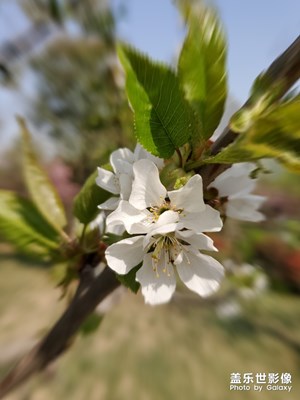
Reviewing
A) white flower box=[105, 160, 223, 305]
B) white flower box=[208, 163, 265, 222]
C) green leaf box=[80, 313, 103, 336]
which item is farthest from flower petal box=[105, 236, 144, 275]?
green leaf box=[80, 313, 103, 336]

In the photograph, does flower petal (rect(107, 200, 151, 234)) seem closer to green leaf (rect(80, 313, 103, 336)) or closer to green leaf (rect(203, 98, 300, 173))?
green leaf (rect(203, 98, 300, 173))

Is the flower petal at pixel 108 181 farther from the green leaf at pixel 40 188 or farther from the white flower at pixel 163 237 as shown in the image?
the green leaf at pixel 40 188

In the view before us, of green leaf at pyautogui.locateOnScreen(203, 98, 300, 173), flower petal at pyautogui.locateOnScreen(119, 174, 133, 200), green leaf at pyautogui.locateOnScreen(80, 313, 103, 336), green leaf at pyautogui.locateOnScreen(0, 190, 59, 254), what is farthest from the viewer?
green leaf at pyautogui.locateOnScreen(80, 313, 103, 336)

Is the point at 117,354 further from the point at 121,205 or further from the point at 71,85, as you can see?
the point at 71,85

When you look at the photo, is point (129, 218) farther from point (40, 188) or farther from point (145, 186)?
point (40, 188)

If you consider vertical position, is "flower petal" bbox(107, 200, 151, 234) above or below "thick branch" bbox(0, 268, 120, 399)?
above

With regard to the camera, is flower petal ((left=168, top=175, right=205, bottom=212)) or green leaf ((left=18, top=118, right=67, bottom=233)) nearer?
flower petal ((left=168, top=175, right=205, bottom=212))

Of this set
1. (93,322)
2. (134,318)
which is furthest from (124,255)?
(134,318)
